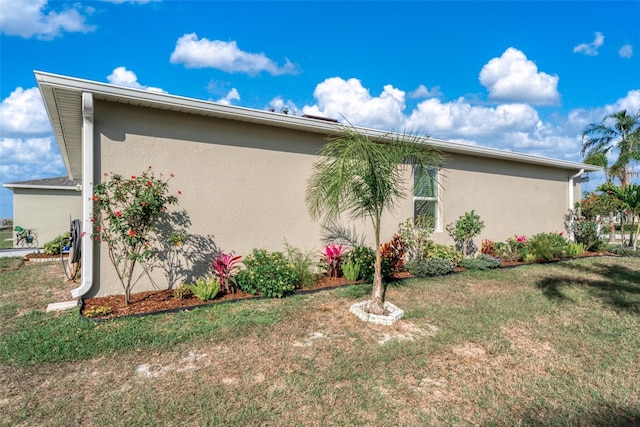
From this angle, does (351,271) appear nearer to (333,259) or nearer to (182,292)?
(333,259)

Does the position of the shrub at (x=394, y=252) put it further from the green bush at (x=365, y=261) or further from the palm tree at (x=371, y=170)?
the palm tree at (x=371, y=170)

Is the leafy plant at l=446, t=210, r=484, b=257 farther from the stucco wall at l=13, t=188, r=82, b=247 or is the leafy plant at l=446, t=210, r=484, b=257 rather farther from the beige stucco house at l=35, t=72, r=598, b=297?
the stucco wall at l=13, t=188, r=82, b=247

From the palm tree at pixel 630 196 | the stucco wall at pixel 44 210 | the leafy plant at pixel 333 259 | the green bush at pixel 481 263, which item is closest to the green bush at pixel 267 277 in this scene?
the leafy plant at pixel 333 259

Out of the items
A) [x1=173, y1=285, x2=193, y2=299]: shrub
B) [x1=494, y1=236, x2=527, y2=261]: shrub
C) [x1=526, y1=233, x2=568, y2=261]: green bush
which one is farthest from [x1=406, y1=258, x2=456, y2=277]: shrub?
[x1=173, y1=285, x2=193, y2=299]: shrub

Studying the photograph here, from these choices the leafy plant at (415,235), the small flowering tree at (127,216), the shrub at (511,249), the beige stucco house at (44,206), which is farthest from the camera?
the beige stucco house at (44,206)

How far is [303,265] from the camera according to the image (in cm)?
593

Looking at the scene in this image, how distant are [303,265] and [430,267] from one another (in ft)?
8.98

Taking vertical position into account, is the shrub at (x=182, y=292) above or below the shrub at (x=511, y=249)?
below

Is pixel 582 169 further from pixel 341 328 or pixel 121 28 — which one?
pixel 121 28

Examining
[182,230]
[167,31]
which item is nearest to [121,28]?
[167,31]

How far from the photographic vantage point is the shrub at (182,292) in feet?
16.3

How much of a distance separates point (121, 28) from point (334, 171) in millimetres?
6078

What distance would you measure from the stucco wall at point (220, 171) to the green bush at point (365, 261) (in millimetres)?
777

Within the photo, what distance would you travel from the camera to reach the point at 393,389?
2.79m
